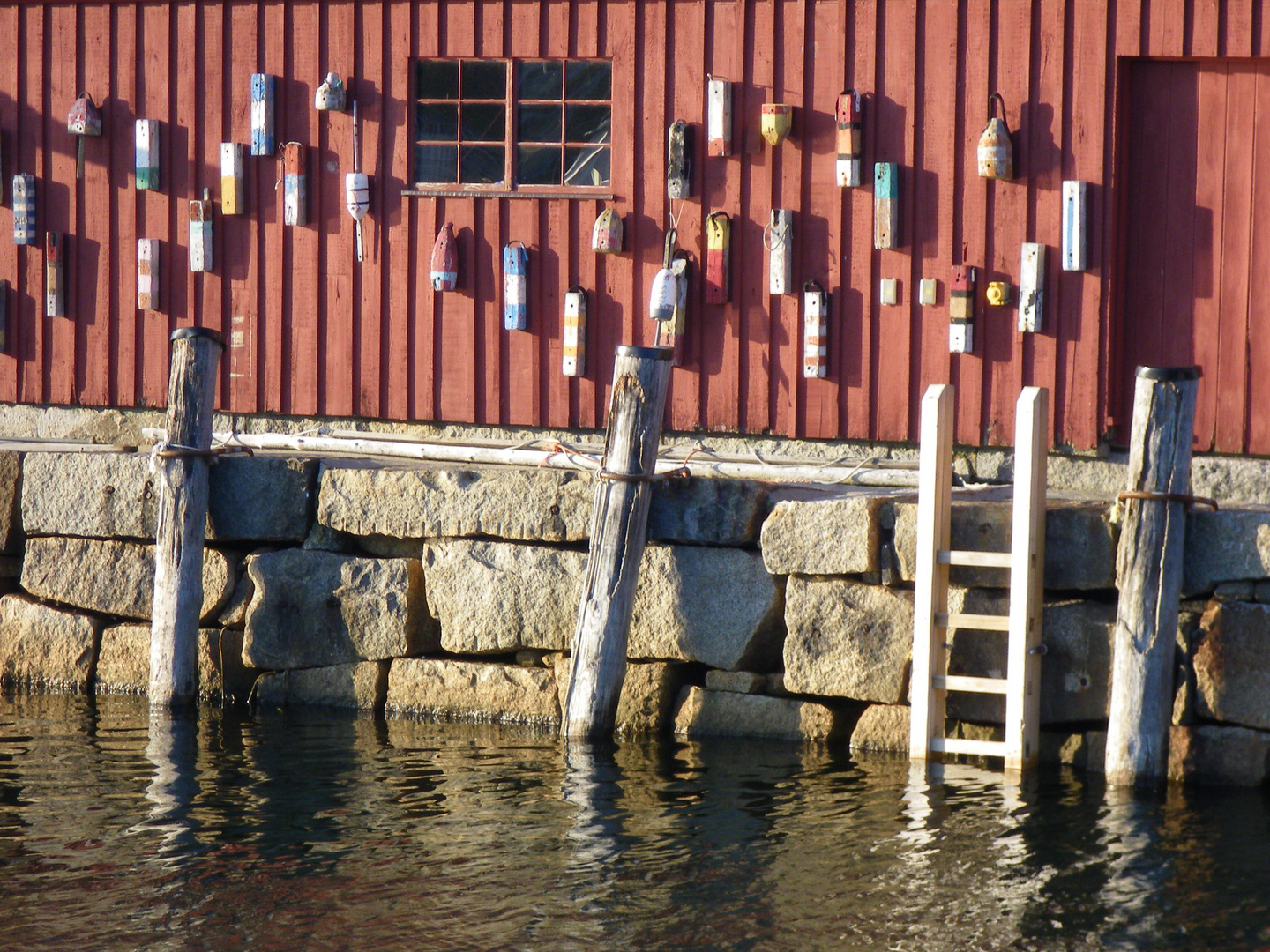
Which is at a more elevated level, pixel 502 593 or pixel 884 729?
pixel 502 593

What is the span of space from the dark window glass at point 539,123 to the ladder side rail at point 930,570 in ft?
9.79

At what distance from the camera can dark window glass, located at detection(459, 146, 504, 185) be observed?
8977mm

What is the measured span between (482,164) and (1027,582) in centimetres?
404

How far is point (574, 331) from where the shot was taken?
881 cm

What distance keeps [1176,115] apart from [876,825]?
13.7 feet

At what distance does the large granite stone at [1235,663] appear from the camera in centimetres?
658

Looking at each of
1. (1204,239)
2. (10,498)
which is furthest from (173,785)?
(1204,239)

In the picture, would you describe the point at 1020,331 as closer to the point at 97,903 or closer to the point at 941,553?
the point at 941,553

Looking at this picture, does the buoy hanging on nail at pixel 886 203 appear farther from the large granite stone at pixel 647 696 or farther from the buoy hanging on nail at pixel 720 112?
the large granite stone at pixel 647 696

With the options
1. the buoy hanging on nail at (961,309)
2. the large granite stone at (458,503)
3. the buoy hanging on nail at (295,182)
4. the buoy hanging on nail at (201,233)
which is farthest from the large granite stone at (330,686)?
the buoy hanging on nail at (961,309)

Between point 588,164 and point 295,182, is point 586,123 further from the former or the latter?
point 295,182

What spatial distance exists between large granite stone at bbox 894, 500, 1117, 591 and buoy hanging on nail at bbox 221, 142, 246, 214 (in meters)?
4.39

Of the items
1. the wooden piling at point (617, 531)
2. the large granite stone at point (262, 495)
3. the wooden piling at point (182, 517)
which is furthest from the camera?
the large granite stone at point (262, 495)

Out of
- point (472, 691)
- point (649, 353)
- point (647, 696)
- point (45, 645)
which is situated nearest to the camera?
point (649, 353)
